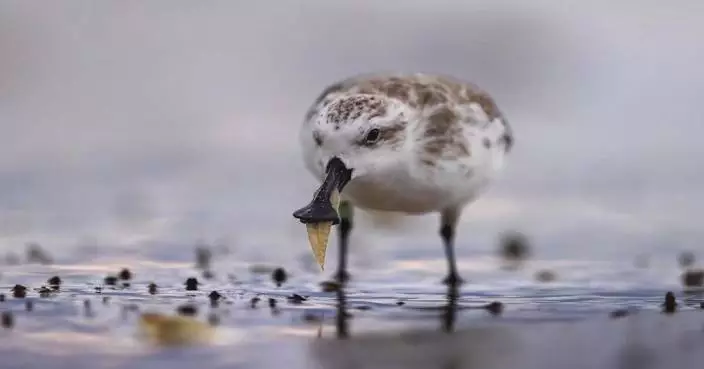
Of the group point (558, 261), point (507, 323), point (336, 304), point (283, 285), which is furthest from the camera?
point (558, 261)

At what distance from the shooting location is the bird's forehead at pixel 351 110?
4.77 metres

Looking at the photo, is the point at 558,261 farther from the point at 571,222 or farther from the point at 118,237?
the point at 118,237

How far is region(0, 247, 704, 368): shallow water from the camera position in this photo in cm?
317

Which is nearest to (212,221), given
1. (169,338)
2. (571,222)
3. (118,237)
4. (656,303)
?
(118,237)

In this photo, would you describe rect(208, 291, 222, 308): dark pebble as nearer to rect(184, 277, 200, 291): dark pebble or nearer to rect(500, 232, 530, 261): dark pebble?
rect(184, 277, 200, 291): dark pebble

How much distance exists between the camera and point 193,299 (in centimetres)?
438

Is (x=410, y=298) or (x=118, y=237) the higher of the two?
(x=118, y=237)

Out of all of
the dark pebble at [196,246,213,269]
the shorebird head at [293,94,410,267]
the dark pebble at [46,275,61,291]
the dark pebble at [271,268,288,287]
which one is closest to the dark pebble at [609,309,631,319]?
the shorebird head at [293,94,410,267]

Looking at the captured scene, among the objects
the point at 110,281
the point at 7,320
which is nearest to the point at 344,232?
the point at 110,281

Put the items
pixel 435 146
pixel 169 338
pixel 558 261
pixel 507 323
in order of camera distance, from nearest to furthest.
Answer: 1. pixel 169 338
2. pixel 507 323
3. pixel 435 146
4. pixel 558 261

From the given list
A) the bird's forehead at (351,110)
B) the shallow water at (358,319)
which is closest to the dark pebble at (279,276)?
the shallow water at (358,319)

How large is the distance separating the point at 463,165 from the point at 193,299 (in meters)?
1.56

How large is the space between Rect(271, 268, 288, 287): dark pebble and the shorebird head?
47 centimetres

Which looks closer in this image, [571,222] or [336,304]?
[336,304]
